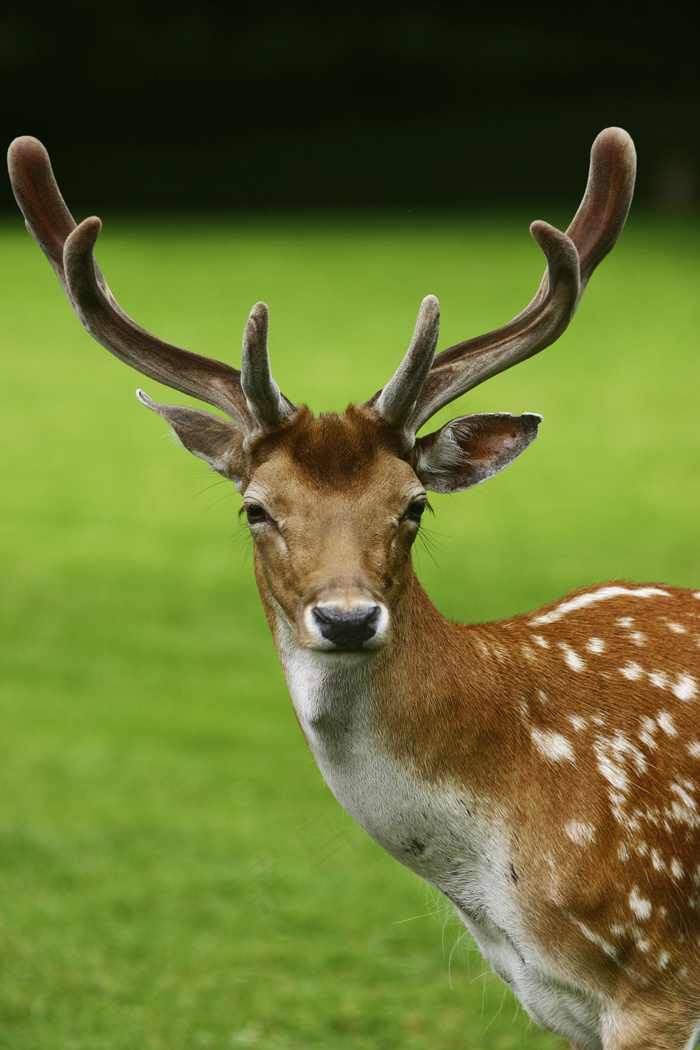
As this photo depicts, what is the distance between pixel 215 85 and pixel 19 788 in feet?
80.1

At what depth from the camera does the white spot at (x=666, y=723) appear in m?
3.58

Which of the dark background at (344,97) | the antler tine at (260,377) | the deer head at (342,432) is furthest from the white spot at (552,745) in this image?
the dark background at (344,97)

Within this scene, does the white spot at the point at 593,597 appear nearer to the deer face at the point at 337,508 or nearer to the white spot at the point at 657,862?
the deer face at the point at 337,508

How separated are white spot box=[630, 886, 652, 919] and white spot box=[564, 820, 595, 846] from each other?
167 millimetres

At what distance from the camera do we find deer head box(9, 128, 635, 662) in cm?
305

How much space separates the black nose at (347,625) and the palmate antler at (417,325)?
0.59 m

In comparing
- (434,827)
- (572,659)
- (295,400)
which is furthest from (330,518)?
(295,400)

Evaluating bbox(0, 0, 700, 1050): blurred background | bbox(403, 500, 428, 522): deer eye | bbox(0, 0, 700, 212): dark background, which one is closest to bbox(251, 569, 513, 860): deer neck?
bbox(403, 500, 428, 522): deer eye

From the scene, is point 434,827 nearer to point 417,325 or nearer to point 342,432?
point 342,432

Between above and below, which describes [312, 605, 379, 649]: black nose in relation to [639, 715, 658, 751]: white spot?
above

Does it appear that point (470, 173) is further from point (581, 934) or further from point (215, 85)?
point (581, 934)

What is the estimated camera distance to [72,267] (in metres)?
3.42

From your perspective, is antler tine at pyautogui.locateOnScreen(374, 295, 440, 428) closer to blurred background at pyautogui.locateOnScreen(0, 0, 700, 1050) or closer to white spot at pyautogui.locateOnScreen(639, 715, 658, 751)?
blurred background at pyautogui.locateOnScreen(0, 0, 700, 1050)

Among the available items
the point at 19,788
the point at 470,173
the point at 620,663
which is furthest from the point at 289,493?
the point at 470,173
